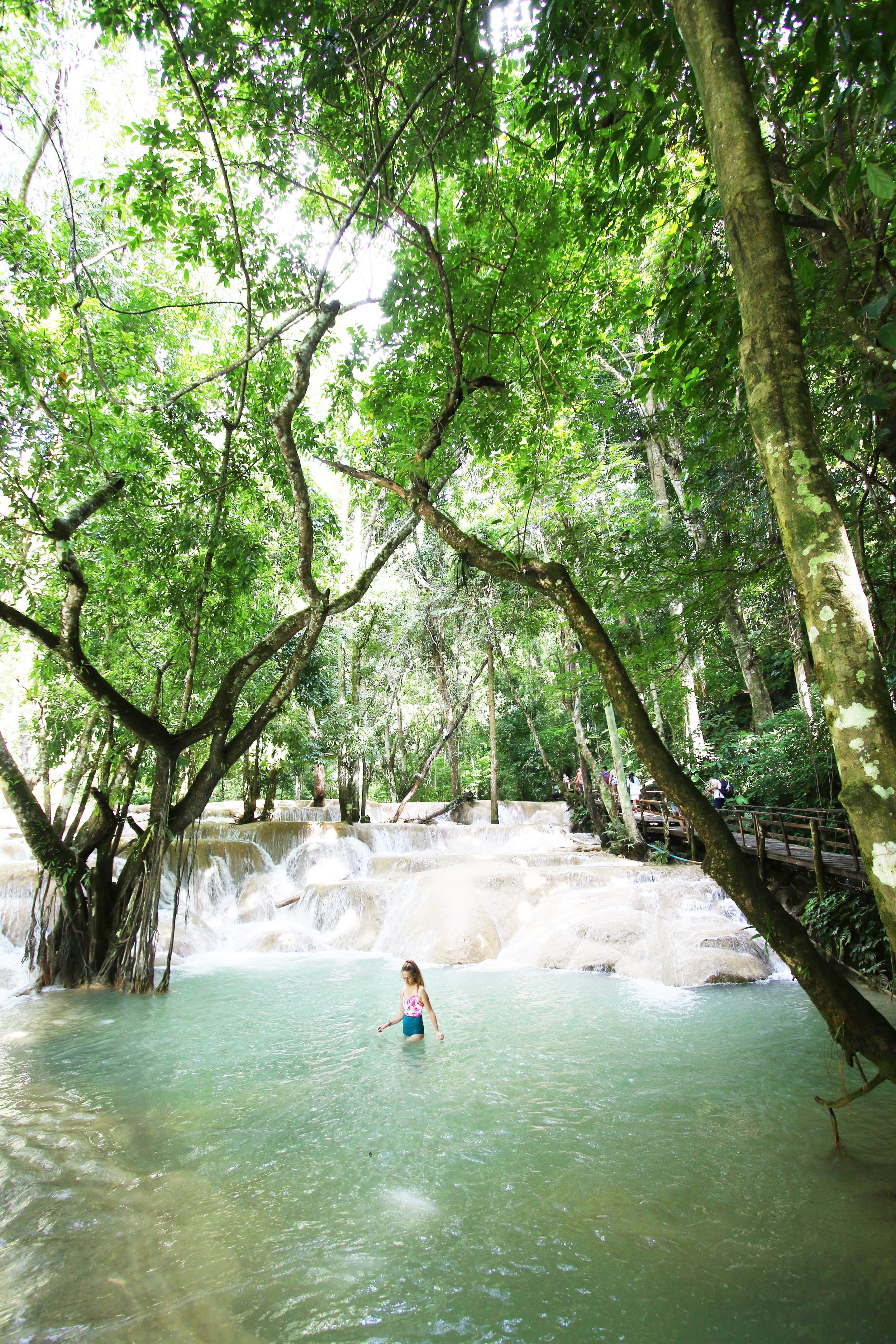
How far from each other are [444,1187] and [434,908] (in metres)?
7.11

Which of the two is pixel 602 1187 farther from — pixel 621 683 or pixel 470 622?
pixel 470 622

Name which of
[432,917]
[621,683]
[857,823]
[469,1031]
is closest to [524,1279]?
[857,823]

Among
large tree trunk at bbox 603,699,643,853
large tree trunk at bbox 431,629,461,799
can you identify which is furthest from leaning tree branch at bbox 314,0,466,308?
large tree trunk at bbox 431,629,461,799

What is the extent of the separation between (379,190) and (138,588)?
6.31 metres

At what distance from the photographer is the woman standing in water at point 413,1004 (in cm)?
621

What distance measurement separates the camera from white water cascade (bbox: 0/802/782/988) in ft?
29.6

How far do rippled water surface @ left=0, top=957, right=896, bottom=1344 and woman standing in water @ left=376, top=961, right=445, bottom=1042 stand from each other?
0.20 meters

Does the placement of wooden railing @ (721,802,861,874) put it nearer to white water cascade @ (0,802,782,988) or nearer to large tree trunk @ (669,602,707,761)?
white water cascade @ (0,802,782,988)

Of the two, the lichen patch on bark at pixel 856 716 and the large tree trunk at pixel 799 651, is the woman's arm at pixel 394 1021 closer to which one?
the large tree trunk at pixel 799 651

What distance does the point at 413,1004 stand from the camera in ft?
20.6

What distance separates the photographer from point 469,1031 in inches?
257

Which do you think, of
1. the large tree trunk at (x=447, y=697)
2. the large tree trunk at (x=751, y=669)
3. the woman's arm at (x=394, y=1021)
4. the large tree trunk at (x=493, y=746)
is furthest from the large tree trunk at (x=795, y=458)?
the large tree trunk at (x=447, y=697)

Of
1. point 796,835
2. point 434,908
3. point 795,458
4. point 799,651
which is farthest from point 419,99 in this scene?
point 796,835

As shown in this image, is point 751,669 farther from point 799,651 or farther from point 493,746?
point 799,651
